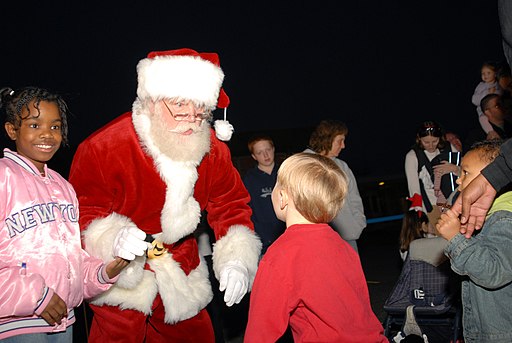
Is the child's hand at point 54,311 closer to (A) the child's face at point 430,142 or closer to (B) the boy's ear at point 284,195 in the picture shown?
(B) the boy's ear at point 284,195

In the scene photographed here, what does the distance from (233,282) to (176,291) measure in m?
0.40

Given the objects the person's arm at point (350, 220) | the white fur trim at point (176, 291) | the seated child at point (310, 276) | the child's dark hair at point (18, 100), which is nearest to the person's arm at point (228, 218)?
the white fur trim at point (176, 291)

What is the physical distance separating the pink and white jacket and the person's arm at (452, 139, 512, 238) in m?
1.60

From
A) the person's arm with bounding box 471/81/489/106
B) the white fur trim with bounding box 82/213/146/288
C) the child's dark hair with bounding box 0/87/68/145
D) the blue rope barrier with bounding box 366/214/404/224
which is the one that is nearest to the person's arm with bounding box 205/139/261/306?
the white fur trim with bounding box 82/213/146/288

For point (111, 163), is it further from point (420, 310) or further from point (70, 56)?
point (70, 56)

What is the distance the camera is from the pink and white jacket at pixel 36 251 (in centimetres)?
240

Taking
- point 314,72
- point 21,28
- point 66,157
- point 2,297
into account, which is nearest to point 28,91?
point 2,297

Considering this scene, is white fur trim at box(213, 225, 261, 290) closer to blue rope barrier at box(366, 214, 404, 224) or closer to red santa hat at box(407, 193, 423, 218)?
red santa hat at box(407, 193, 423, 218)

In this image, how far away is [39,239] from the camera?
254 cm

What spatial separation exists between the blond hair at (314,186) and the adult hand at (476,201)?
489 mm

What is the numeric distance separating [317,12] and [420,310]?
7555 mm

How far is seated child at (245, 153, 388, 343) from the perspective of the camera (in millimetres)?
2172

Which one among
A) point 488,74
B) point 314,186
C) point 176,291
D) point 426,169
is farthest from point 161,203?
point 488,74

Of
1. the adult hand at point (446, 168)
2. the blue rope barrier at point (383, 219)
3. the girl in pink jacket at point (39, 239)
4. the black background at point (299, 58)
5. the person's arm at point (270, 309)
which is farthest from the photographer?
the blue rope barrier at point (383, 219)
